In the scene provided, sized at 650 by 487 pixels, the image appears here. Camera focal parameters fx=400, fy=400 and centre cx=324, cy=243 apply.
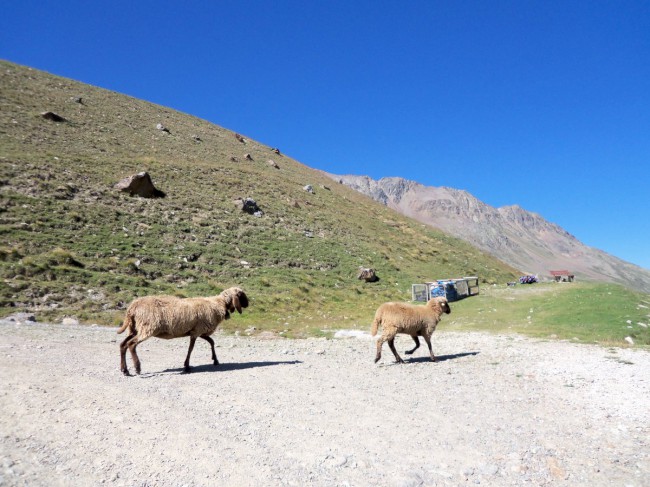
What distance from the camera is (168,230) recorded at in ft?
121

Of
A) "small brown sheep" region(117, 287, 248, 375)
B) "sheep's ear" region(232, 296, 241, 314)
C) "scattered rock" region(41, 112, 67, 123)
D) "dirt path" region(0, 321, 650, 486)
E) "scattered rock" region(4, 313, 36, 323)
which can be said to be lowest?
"scattered rock" region(4, 313, 36, 323)

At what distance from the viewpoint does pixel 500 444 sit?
7312 millimetres

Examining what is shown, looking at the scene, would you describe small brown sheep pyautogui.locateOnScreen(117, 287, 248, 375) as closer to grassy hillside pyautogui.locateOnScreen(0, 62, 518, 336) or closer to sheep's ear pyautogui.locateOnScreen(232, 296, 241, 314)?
sheep's ear pyautogui.locateOnScreen(232, 296, 241, 314)

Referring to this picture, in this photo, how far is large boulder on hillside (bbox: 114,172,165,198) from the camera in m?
41.0

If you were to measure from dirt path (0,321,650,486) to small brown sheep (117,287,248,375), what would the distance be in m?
0.88

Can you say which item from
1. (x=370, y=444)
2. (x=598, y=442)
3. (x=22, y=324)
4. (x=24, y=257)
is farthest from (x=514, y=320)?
(x=24, y=257)

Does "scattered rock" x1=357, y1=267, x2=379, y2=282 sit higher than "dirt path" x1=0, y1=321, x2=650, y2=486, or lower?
higher

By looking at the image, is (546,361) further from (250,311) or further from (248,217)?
(248,217)

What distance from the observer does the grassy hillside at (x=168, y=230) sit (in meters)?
24.6

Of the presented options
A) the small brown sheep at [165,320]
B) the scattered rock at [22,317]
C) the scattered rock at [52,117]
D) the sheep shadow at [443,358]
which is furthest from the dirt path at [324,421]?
the scattered rock at [52,117]

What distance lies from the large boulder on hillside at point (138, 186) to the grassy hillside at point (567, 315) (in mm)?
32383

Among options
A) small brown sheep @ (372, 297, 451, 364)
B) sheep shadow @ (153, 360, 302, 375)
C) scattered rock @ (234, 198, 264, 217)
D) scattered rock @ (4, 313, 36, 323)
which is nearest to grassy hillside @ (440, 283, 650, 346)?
small brown sheep @ (372, 297, 451, 364)

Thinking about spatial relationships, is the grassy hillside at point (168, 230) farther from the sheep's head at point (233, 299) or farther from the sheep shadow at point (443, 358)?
the sheep shadow at point (443, 358)

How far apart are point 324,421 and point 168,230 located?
32.2 meters
